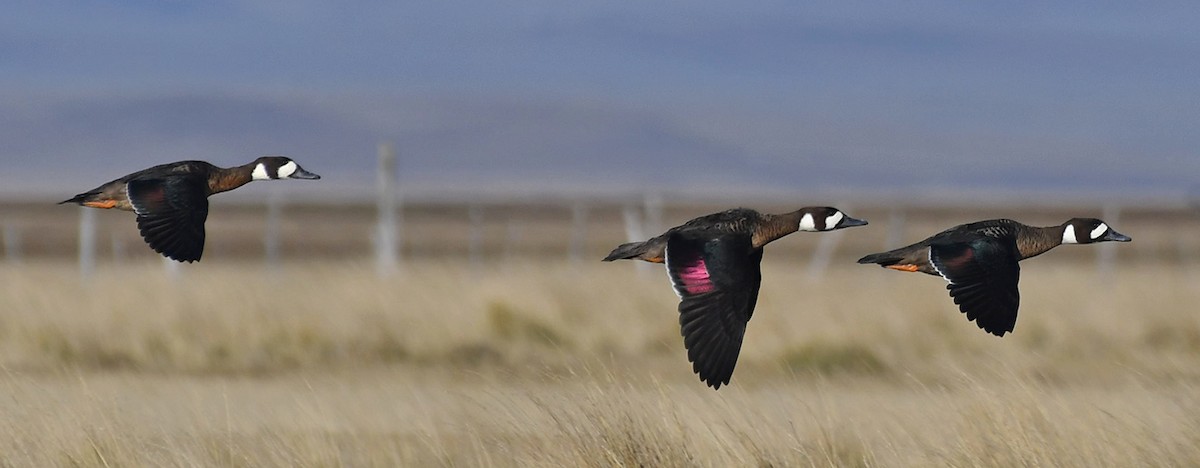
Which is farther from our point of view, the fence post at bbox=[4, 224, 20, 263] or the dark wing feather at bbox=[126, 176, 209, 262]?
the fence post at bbox=[4, 224, 20, 263]

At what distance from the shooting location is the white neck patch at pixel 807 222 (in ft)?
13.2

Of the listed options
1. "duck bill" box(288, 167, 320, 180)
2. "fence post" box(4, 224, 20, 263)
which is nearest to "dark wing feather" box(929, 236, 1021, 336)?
"duck bill" box(288, 167, 320, 180)

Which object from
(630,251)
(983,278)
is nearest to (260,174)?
(630,251)

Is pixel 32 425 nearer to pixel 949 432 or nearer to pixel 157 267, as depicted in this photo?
pixel 949 432

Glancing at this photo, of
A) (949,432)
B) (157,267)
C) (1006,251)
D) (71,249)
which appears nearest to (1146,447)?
(949,432)

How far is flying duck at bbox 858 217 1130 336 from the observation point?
149 inches

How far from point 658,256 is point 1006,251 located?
83 cm

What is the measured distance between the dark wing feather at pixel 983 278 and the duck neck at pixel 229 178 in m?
1.62

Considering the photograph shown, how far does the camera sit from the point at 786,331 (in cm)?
1436

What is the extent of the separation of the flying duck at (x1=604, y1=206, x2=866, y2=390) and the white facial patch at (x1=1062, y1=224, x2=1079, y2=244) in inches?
21.9

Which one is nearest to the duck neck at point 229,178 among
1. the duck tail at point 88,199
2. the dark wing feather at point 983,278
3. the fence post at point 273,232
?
the duck tail at point 88,199

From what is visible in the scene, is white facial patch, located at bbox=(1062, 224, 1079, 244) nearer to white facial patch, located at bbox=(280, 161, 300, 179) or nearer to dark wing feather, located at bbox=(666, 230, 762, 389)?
dark wing feather, located at bbox=(666, 230, 762, 389)

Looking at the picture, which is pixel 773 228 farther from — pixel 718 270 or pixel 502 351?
pixel 502 351

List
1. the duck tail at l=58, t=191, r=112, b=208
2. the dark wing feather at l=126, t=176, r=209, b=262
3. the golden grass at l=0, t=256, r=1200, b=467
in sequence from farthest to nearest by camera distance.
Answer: the golden grass at l=0, t=256, r=1200, b=467 < the duck tail at l=58, t=191, r=112, b=208 < the dark wing feather at l=126, t=176, r=209, b=262
